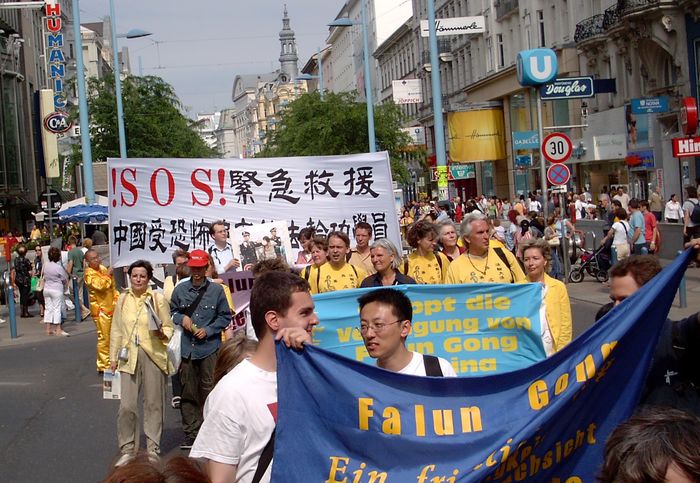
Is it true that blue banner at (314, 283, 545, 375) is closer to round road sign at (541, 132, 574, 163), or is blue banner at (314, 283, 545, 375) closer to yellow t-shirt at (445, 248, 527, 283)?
yellow t-shirt at (445, 248, 527, 283)

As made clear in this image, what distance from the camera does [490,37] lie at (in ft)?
191

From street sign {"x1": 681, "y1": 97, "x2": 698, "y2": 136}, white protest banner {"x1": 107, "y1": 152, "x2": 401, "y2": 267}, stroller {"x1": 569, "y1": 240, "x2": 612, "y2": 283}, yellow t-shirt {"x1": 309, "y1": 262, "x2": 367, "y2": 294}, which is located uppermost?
street sign {"x1": 681, "y1": 97, "x2": 698, "y2": 136}

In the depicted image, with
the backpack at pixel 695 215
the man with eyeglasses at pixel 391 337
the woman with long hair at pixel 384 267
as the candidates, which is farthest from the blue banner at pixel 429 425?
the backpack at pixel 695 215

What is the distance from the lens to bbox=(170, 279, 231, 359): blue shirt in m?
9.45

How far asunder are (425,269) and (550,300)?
2.39 metres

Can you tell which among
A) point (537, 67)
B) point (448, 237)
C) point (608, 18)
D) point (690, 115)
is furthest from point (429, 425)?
point (608, 18)

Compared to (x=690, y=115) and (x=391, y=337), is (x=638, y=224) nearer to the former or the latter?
(x=690, y=115)

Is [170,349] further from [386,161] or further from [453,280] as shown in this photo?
[386,161]

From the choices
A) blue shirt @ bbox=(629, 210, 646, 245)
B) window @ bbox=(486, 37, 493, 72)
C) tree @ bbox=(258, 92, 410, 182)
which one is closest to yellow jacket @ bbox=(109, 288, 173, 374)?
blue shirt @ bbox=(629, 210, 646, 245)

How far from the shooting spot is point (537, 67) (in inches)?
920

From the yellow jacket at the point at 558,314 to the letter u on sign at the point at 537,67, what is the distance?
16.1 meters

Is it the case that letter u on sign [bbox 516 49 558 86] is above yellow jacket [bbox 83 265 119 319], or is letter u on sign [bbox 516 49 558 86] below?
above

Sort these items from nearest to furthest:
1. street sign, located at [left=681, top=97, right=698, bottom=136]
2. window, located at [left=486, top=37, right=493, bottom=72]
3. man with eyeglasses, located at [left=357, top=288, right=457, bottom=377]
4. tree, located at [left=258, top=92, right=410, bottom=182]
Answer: man with eyeglasses, located at [left=357, top=288, right=457, bottom=377] → street sign, located at [left=681, top=97, right=698, bottom=136] → tree, located at [left=258, top=92, right=410, bottom=182] → window, located at [left=486, top=37, right=493, bottom=72]

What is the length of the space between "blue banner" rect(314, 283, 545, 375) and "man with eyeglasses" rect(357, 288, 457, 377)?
278 cm
